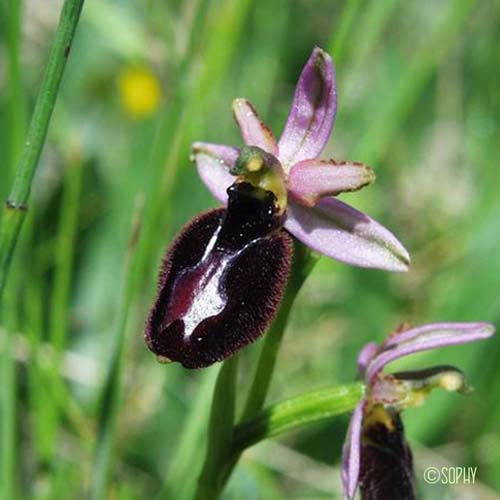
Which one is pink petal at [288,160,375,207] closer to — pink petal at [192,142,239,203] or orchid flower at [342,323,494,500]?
→ pink petal at [192,142,239,203]

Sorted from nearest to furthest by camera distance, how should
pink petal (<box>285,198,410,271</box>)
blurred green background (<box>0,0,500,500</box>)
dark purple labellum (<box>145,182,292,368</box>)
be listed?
dark purple labellum (<box>145,182,292,368</box>)
pink petal (<box>285,198,410,271</box>)
blurred green background (<box>0,0,500,500</box>)

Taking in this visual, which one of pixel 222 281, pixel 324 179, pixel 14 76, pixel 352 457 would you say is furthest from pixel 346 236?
pixel 14 76

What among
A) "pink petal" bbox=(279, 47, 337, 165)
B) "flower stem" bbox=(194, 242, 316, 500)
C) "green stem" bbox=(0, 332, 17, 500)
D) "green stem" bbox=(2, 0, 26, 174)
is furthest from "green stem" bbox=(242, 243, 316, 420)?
"green stem" bbox=(2, 0, 26, 174)

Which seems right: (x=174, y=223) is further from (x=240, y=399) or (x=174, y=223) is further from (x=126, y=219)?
(x=240, y=399)

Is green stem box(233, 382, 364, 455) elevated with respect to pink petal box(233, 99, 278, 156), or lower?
lower

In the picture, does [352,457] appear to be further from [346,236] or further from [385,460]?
[346,236]

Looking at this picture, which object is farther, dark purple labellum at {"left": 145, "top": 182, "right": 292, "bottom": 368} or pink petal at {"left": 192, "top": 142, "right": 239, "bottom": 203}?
pink petal at {"left": 192, "top": 142, "right": 239, "bottom": 203}

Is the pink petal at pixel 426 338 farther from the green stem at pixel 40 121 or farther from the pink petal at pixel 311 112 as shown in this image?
the green stem at pixel 40 121
